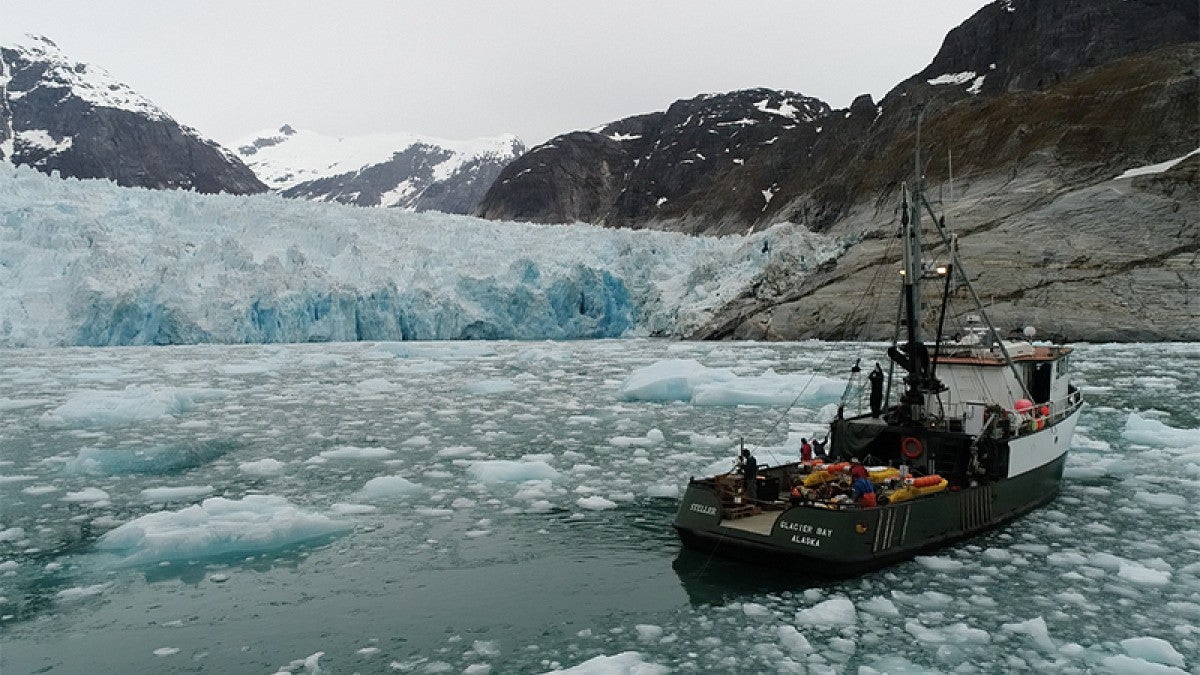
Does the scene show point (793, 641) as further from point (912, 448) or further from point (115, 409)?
point (115, 409)

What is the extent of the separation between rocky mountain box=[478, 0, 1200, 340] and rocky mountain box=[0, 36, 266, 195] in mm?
99950

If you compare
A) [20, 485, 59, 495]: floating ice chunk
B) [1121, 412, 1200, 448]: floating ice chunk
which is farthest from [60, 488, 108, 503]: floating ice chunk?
[1121, 412, 1200, 448]: floating ice chunk

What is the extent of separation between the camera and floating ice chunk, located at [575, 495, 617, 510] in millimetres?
11930

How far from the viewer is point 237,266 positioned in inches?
1734

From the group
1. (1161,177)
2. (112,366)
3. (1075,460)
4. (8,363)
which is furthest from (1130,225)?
(8,363)

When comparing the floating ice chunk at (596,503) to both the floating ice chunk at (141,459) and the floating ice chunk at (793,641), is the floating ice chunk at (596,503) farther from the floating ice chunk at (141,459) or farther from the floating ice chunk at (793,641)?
the floating ice chunk at (141,459)

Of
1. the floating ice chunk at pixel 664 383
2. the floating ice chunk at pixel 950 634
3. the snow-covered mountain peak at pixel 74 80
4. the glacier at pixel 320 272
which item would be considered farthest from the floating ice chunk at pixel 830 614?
the snow-covered mountain peak at pixel 74 80

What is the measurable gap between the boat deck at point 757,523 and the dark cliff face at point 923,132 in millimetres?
39067

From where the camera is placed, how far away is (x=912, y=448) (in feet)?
37.1

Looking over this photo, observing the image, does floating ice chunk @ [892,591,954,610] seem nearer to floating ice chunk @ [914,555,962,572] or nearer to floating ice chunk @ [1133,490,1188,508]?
floating ice chunk @ [914,555,962,572]

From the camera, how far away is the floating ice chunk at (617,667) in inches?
257

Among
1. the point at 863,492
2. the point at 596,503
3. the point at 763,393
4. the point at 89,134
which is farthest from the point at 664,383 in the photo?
the point at 89,134

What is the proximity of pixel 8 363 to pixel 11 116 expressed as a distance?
14426 centimetres

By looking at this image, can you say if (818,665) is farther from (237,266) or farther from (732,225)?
(732,225)
